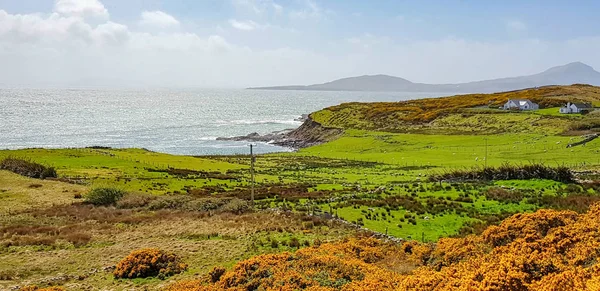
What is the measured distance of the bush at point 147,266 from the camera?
21.8m

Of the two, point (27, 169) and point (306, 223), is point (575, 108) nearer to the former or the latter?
point (306, 223)

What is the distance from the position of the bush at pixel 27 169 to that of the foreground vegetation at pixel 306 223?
0.28m

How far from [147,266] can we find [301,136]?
11748 centimetres

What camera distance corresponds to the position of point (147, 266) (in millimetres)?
21922

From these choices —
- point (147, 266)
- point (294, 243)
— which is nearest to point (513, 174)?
point (294, 243)

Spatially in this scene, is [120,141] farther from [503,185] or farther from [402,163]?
[503,185]

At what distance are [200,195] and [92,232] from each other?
1731cm

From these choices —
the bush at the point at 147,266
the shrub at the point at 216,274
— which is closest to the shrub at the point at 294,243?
the bush at the point at 147,266

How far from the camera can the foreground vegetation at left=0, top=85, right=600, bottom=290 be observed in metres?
16.6

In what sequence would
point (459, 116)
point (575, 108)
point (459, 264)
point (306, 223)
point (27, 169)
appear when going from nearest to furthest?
point (459, 264) → point (306, 223) → point (27, 169) → point (575, 108) → point (459, 116)

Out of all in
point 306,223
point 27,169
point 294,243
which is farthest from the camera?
point 27,169

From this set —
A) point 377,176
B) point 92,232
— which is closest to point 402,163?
point 377,176

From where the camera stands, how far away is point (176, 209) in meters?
39.2

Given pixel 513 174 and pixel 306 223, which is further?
pixel 513 174
